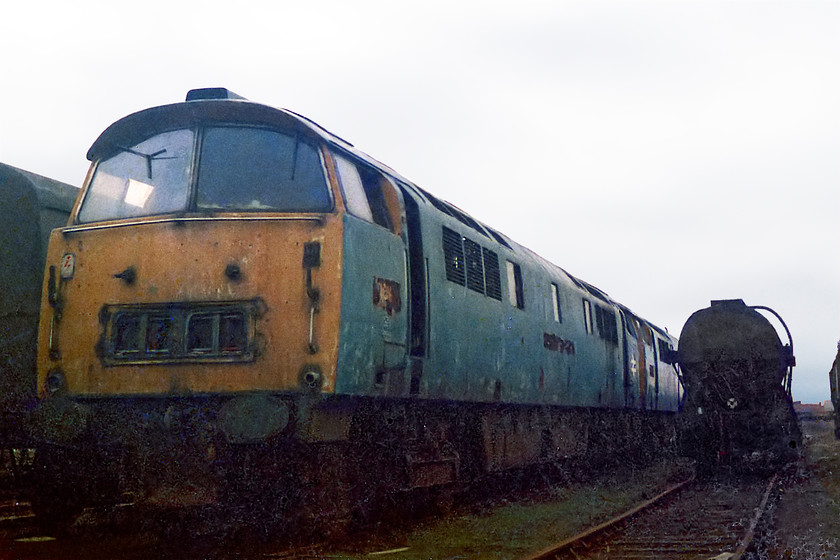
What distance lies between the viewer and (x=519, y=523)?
8.72m

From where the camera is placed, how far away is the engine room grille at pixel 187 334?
5.64m

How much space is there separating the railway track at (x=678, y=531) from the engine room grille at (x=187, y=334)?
272 centimetres

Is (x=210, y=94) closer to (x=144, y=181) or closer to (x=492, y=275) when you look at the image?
(x=144, y=181)

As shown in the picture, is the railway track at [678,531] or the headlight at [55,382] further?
the railway track at [678,531]

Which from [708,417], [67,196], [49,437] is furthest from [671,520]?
[67,196]

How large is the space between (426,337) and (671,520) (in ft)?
13.0

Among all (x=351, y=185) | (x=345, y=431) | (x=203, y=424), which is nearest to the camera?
(x=203, y=424)

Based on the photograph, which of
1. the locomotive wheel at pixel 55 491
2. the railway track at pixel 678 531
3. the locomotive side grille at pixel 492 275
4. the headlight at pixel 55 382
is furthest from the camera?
the locomotive side grille at pixel 492 275

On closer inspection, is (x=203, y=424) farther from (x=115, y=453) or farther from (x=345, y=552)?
(x=345, y=552)

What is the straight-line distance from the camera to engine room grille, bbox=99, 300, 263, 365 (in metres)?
5.64

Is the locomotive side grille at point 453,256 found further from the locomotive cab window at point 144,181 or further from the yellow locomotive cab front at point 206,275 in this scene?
the locomotive cab window at point 144,181

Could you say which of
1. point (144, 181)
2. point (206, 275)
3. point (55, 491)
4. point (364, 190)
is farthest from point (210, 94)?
point (55, 491)

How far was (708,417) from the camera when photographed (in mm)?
14078

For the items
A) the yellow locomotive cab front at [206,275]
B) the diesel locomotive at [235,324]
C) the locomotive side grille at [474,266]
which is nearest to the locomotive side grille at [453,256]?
the locomotive side grille at [474,266]
